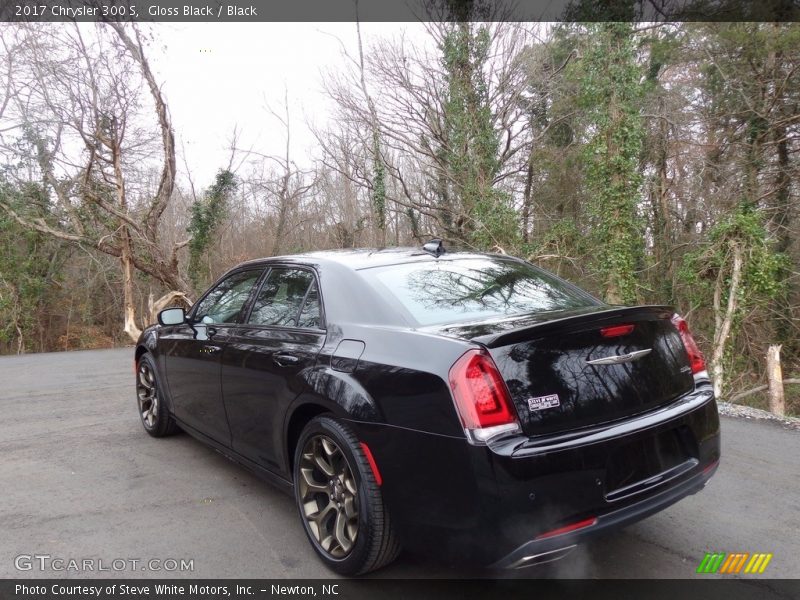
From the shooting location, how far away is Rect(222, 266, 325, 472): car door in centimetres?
311

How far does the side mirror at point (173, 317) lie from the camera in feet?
14.7

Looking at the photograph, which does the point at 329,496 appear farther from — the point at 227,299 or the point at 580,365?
the point at 227,299

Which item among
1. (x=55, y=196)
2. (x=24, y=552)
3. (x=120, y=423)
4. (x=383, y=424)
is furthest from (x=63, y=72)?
(x=383, y=424)

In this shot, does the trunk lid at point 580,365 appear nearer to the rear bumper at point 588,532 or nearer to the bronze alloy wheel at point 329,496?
the rear bumper at point 588,532

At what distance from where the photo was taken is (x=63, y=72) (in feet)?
56.1

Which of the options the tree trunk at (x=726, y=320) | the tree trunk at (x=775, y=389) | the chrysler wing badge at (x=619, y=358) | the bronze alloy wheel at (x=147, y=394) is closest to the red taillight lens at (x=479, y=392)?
the chrysler wing badge at (x=619, y=358)

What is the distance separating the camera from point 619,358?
8.34 feet

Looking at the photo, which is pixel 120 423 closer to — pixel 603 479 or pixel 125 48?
pixel 603 479

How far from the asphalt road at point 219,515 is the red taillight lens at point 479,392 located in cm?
101

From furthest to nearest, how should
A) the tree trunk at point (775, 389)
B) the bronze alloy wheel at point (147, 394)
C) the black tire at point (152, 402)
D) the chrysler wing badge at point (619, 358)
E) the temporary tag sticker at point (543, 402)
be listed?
the tree trunk at point (775, 389), the bronze alloy wheel at point (147, 394), the black tire at point (152, 402), the chrysler wing badge at point (619, 358), the temporary tag sticker at point (543, 402)

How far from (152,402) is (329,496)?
3.01 metres

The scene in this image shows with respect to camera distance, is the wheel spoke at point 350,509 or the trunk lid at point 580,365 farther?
the wheel spoke at point 350,509

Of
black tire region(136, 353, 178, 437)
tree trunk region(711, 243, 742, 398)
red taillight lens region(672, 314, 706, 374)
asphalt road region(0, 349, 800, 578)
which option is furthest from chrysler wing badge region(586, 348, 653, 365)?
tree trunk region(711, 243, 742, 398)

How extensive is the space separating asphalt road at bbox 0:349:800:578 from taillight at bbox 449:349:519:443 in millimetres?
992
